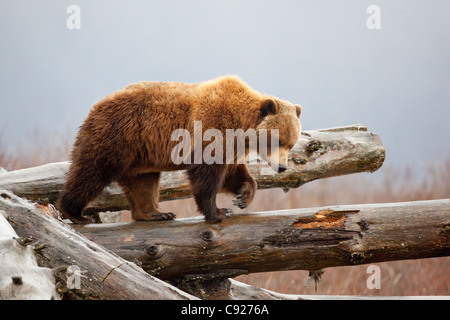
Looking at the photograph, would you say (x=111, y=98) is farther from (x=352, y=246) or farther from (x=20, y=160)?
(x=20, y=160)

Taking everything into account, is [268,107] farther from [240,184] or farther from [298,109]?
[240,184]

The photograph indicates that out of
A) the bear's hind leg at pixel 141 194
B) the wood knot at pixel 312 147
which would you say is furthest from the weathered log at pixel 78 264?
the wood knot at pixel 312 147

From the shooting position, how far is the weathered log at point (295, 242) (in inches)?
143

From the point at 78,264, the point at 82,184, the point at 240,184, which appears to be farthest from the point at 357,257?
the point at 82,184

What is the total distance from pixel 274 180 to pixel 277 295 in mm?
1406

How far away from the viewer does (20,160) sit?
703cm

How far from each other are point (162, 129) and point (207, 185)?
23.8 inches

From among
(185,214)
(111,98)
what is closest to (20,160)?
(185,214)

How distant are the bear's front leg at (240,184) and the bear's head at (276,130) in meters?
0.37

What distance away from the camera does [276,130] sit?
150 inches

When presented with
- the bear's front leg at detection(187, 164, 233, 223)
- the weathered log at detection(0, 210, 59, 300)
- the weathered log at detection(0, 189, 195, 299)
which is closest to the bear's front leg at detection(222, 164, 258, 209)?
the bear's front leg at detection(187, 164, 233, 223)

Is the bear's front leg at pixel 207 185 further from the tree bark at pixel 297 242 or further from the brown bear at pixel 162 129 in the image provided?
the tree bark at pixel 297 242

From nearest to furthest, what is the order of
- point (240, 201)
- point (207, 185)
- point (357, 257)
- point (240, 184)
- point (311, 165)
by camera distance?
point (357, 257) < point (207, 185) < point (240, 201) < point (240, 184) < point (311, 165)

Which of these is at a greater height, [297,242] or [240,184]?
[240,184]
